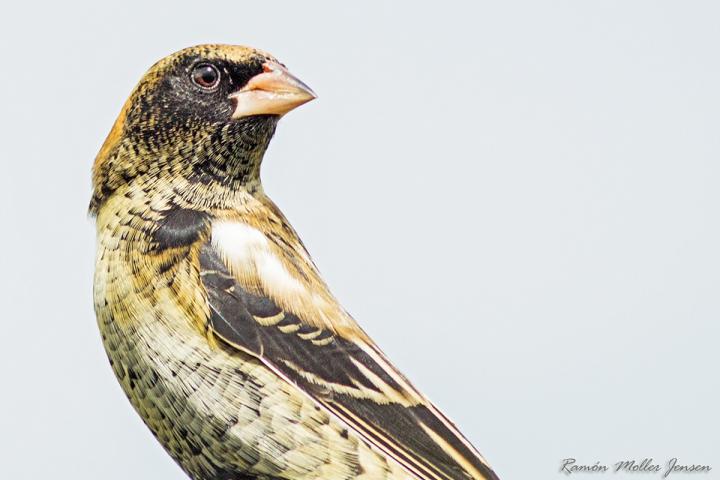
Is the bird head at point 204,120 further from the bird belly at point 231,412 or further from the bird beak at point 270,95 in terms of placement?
the bird belly at point 231,412

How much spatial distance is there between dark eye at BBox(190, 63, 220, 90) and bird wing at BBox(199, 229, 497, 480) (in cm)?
94

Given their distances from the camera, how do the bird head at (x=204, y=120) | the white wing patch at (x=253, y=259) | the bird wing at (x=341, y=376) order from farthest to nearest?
→ 1. the bird head at (x=204, y=120)
2. the white wing patch at (x=253, y=259)
3. the bird wing at (x=341, y=376)

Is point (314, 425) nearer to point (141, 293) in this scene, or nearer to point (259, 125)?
point (141, 293)

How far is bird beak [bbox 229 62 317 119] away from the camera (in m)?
5.60

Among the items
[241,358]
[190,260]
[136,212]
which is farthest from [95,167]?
[241,358]

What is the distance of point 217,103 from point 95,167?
0.78 m

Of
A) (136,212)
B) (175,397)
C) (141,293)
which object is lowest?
(175,397)

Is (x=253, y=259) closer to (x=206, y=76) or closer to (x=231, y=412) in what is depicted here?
(x=231, y=412)

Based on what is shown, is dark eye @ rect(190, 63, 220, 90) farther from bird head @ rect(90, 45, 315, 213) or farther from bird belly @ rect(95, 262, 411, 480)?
bird belly @ rect(95, 262, 411, 480)

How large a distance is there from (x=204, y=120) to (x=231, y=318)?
1.16 meters

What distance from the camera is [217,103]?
565 cm

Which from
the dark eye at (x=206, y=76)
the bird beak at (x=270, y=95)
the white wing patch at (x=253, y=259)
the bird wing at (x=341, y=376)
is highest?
the dark eye at (x=206, y=76)

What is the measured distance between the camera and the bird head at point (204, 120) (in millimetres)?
5590

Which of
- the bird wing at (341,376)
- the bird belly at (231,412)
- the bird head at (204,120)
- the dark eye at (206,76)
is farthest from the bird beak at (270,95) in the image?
the bird belly at (231,412)
